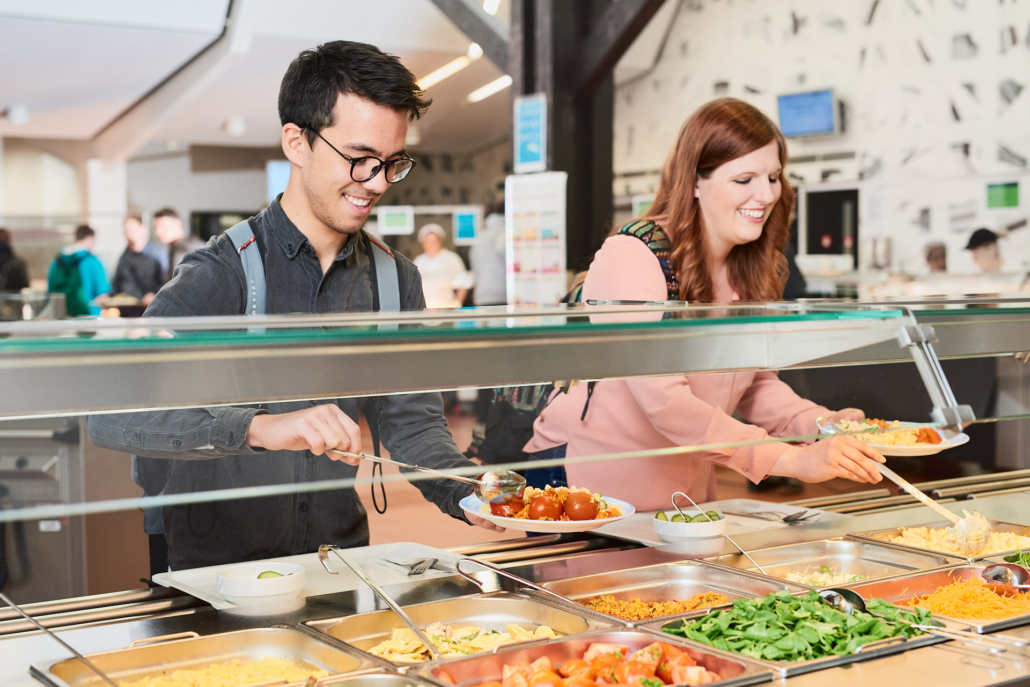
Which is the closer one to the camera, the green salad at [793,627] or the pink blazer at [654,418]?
the green salad at [793,627]

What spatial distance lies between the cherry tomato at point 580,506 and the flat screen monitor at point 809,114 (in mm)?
6689

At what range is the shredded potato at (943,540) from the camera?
1901 millimetres

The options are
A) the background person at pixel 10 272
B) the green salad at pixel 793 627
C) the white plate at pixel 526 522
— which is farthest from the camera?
the background person at pixel 10 272

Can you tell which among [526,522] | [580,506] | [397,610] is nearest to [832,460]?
[580,506]

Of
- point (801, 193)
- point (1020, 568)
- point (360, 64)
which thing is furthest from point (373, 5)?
point (1020, 568)

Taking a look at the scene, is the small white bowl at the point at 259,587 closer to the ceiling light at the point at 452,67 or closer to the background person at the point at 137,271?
the background person at the point at 137,271

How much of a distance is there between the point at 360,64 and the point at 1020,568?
141cm

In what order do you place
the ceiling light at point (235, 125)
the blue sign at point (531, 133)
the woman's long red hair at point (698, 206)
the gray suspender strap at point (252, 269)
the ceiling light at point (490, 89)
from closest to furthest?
1. the gray suspender strap at point (252, 269)
2. the woman's long red hair at point (698, 206)
3. the blue sign at point (531, 133)
4. the ceiling light at point (490, 89)
5. the ceiling light at point (235, 125)

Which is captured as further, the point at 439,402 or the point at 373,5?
the point at 373,5

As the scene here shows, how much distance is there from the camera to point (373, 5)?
9.01m

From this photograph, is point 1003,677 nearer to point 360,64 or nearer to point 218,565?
point 218,565

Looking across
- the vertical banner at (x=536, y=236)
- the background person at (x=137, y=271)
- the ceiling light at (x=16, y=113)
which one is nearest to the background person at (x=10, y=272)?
the background person at (x=137, y=271)

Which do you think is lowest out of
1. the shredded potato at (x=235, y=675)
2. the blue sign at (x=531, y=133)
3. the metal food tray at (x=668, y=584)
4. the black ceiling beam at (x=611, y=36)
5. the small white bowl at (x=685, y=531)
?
the shredded potato at (x=235, y=675)

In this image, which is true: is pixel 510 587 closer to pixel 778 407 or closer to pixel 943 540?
pixel 778 407
